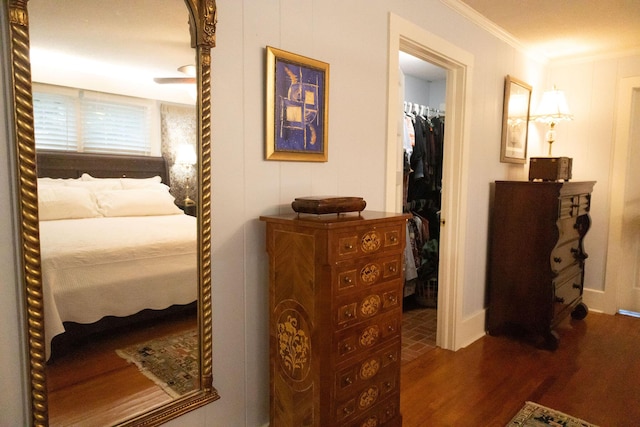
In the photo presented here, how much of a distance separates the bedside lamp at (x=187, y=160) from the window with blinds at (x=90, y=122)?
106 mm

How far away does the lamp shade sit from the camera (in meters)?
3.43

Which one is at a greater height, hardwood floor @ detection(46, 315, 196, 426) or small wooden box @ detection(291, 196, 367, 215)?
small wooden box @ detection(291, 196, 367, 215)

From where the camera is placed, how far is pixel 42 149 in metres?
1.12

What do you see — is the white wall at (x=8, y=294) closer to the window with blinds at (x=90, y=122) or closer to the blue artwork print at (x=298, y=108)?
the window with blinds at (x=90, y=122)

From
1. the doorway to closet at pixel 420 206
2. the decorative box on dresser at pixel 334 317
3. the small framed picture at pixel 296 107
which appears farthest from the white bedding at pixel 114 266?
the doorway to closet at pixel 420 206

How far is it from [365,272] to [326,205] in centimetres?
30

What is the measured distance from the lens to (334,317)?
145cm

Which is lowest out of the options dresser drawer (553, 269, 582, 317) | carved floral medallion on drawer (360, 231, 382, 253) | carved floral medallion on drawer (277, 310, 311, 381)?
dresser drawer (553, 269, 582, 317)

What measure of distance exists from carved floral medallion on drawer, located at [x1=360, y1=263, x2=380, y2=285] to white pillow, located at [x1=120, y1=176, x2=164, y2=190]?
0.79 metres

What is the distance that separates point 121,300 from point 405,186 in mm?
2726

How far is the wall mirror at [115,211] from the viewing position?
3.66 feet

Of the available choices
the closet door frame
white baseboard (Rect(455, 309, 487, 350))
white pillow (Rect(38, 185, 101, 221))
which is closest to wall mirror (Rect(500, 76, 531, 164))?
the closet door frame

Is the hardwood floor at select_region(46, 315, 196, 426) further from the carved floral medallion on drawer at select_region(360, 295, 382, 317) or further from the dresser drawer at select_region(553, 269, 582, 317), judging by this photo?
the dresser drawer at select_region(553, 269, 582, 317)

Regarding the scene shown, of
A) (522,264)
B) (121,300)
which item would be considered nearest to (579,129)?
(522,264)
